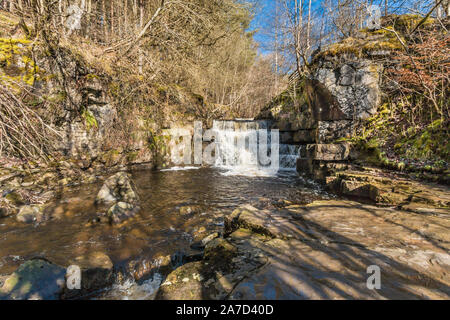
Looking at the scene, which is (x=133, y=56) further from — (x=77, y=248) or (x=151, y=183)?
(x=77, y=248)

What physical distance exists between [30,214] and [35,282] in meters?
2.56

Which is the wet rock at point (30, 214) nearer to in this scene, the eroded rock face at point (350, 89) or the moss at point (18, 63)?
the moss at point (18, 63)

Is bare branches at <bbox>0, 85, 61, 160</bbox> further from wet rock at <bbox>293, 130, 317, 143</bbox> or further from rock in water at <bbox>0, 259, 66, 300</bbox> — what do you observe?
wet rock at <bbox>293, 130, 317, 143</bbox>

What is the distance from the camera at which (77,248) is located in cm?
283

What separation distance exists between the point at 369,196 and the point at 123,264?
192 inches

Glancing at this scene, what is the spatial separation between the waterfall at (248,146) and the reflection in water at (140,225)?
13.5 ft

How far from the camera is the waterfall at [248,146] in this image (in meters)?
10.4

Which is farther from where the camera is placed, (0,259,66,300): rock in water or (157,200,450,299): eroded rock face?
(0,259,66,300): rock in water

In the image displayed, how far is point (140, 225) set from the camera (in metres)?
3.59

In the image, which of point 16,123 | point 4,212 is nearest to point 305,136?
point 16,123

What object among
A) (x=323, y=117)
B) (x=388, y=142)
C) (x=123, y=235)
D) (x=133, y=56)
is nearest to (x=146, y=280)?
(x=123, y=235)

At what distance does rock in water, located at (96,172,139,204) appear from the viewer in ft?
15.0

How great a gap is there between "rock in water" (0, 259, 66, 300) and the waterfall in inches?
337

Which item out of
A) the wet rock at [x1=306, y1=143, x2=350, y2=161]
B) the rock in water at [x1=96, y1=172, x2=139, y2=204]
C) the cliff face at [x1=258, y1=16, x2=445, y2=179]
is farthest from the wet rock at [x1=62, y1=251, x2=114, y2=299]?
the wet rock at [x1=306, y1=143, x2=350, y2=161]
